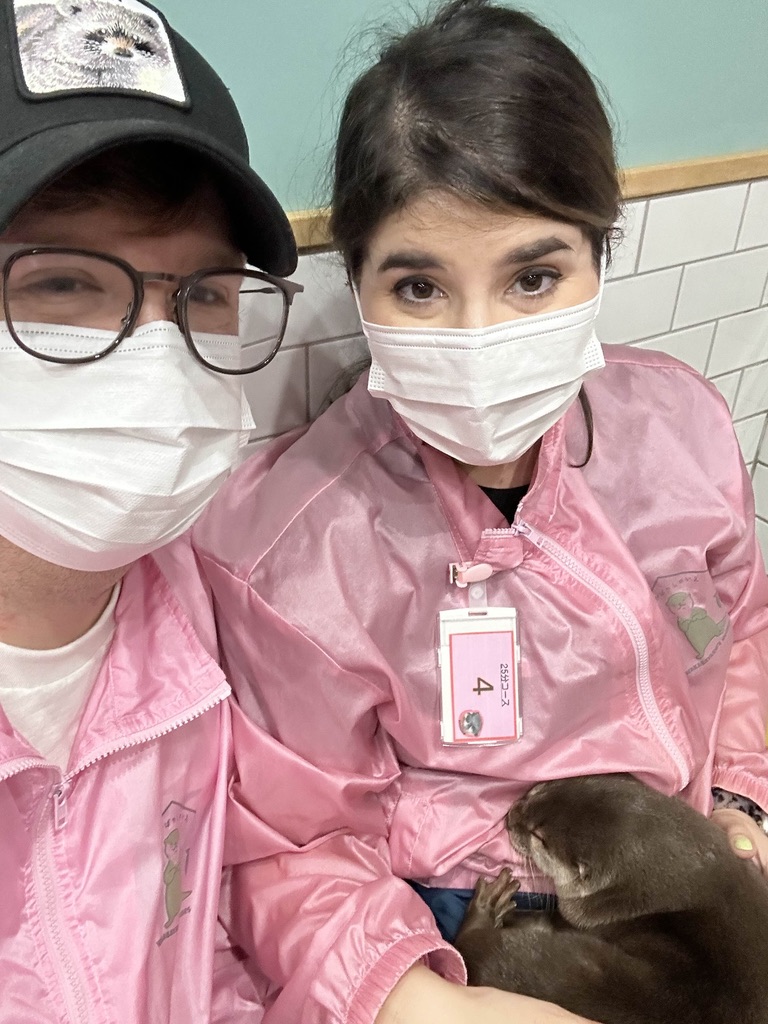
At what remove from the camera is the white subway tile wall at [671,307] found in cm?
118

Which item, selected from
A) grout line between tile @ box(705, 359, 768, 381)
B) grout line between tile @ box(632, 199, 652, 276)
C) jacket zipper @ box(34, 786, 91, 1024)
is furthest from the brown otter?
grout line between tile @ box(705, 359, 768, 381)

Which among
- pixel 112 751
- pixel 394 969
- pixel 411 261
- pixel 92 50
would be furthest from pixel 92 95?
pixel 394 969

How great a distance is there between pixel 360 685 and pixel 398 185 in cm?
56

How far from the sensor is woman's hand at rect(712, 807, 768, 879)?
1134mm

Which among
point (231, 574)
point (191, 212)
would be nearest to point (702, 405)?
point (231, 574)

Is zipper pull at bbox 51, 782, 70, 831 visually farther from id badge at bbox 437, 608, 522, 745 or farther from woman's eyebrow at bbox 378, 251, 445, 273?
woman's eyebrow at bbox 378, 251, 445, 273

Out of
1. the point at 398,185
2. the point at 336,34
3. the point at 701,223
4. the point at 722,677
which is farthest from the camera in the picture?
the point at 701,223

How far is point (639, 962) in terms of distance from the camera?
0.96 metres

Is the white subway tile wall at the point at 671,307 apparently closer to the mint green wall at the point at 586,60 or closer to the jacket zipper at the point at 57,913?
the mint green wall at the point at 586,60

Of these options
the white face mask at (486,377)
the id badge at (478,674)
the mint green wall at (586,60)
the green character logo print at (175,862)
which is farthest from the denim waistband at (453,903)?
the mint green wall at (586,60)

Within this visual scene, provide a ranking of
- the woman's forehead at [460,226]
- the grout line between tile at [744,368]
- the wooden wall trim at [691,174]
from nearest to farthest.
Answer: the woman's forehead at [460,226]
the wooden wall trim at [691,174]
the grout line between tile at [744,368]

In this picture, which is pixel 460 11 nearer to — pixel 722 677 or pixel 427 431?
pixel 427 431

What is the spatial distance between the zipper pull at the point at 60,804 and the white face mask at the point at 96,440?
0.74 feet

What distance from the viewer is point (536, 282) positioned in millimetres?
909
